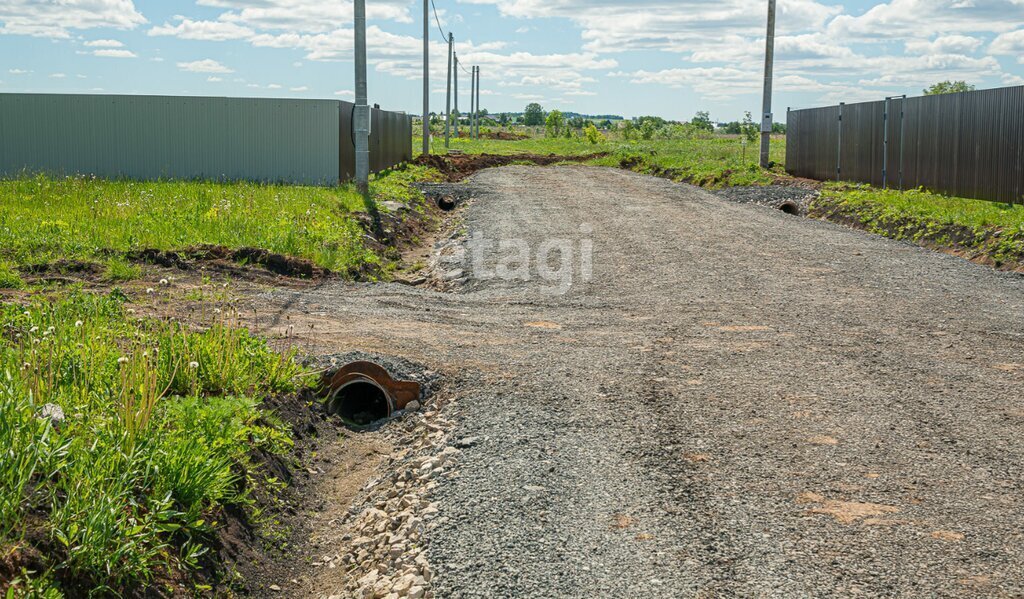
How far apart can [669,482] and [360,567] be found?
1678 millimetres

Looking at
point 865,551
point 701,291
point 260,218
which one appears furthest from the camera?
point 260,218

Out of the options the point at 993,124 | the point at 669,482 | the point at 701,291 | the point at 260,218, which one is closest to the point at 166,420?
the point at 669,482

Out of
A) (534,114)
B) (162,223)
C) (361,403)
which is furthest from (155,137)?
(534,114)

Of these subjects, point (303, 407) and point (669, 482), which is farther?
point (303, 407)

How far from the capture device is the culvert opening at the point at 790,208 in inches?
823

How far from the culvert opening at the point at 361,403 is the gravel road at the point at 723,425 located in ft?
1.71

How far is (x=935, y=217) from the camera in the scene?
52.6ft

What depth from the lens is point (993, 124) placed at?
18.0m

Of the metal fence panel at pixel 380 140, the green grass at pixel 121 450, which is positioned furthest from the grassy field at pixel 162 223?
the metal fence panel at pixel 380 140

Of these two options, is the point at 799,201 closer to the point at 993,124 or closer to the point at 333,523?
the point at 993,124

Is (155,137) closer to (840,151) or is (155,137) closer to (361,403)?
(840,151)

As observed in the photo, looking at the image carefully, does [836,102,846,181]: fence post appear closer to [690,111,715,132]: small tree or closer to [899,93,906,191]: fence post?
[899,93,906,191]: fence post

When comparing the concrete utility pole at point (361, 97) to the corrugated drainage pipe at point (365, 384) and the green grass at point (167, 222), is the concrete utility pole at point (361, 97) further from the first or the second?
the corrugated drainage pipe at point (365, 384)

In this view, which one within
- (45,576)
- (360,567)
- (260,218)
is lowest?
(360,567)
